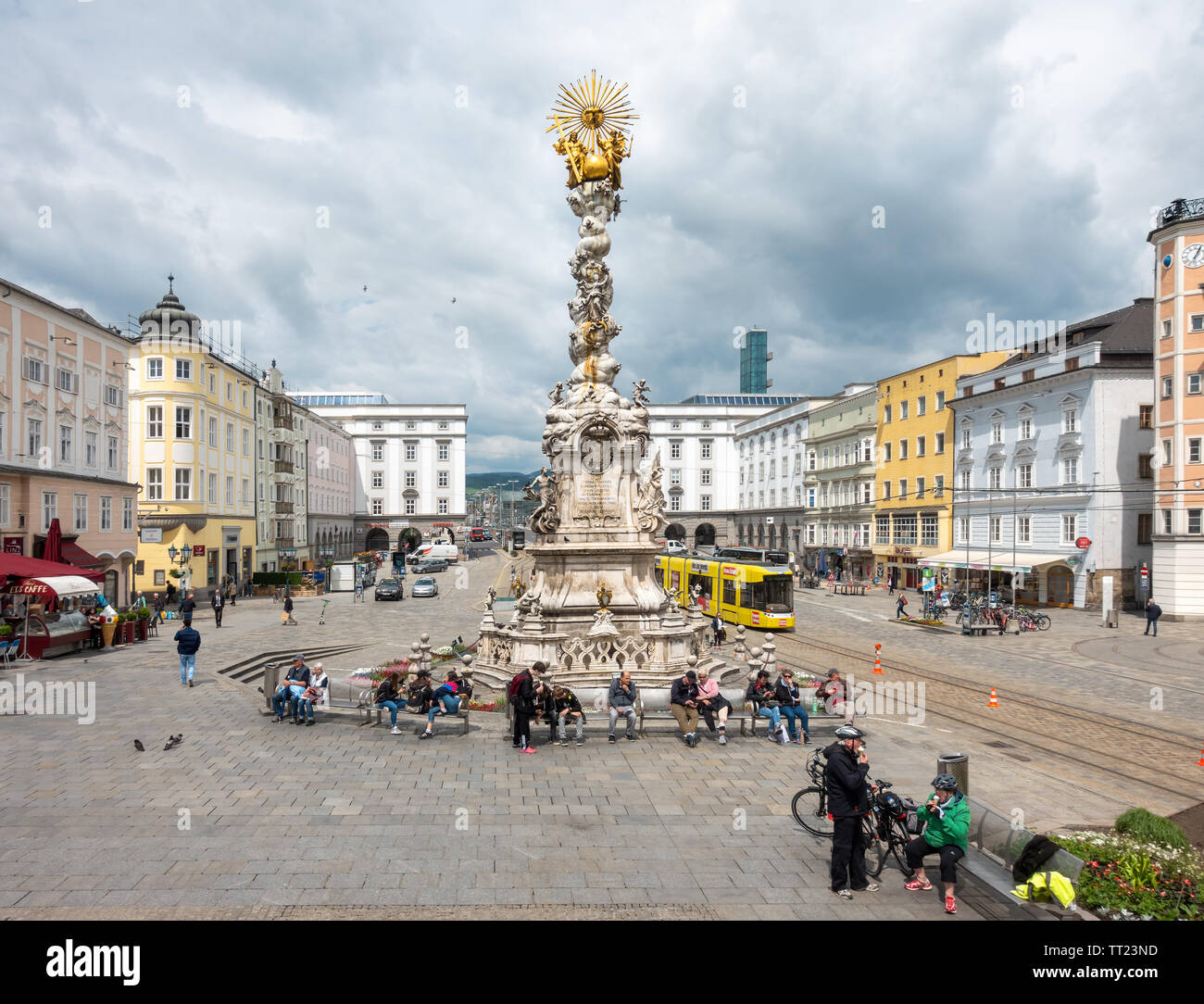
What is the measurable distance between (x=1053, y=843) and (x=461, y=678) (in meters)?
11.0

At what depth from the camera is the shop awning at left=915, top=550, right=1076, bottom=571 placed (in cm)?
4062

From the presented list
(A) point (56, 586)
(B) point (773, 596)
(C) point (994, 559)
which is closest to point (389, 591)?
(A) point (56, 586)

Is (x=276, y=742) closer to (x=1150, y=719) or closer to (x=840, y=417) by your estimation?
(x=1150, y=719)

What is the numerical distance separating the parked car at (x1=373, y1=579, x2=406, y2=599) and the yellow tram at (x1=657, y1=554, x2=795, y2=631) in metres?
19.6

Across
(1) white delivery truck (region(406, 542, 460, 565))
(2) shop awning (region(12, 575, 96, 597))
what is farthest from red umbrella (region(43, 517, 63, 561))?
(1) white delivery truck (region(406, 542, 460, 565))

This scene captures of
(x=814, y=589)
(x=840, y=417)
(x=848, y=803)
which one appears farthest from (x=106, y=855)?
(x=840, y=417)

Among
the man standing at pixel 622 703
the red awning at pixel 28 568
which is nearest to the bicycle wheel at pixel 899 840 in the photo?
the man standing at pixel 622 703

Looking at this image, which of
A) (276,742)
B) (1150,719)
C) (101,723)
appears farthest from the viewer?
(1150,719)

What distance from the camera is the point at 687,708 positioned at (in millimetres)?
13461

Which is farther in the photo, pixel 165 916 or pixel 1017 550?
pixel 1017 550

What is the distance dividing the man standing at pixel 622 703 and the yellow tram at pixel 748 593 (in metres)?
15.3

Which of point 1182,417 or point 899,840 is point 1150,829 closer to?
point 899,840

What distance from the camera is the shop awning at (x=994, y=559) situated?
40625 millimetres

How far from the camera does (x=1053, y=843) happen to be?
7492mm
